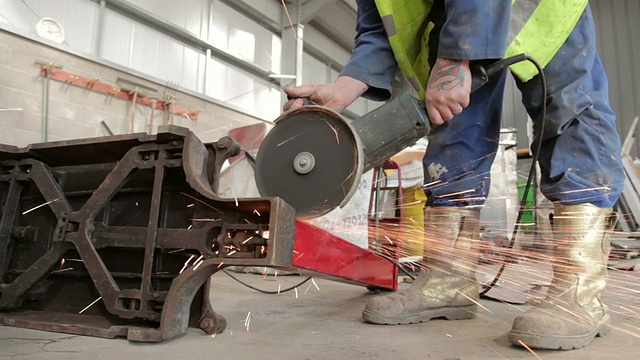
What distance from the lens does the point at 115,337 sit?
1.12 m

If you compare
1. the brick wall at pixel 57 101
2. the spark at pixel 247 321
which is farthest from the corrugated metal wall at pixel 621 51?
the spark at pixel 247 321

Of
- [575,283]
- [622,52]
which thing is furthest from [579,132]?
[622,52]

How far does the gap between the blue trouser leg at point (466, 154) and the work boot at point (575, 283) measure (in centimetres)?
32

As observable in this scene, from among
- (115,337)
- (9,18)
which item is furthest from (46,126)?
(115,337)

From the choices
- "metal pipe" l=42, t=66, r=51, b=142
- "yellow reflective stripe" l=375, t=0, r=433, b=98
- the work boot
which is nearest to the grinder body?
"yellow reflective stripe" l=375, t=0, r=433, b=98

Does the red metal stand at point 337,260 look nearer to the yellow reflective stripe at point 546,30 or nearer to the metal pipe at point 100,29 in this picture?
the yellow reflective stripe at point 546,30

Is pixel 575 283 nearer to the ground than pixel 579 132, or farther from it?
nearer to the ground

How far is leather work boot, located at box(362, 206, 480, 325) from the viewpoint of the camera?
4.92 ft

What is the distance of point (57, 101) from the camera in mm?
4586

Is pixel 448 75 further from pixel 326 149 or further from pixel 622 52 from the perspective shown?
pixel 622 52

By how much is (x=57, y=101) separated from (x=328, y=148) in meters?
4.38

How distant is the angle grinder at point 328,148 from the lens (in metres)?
1.19

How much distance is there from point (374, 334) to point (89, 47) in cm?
506

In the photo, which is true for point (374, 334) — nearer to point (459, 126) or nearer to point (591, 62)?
point (459, 126)
